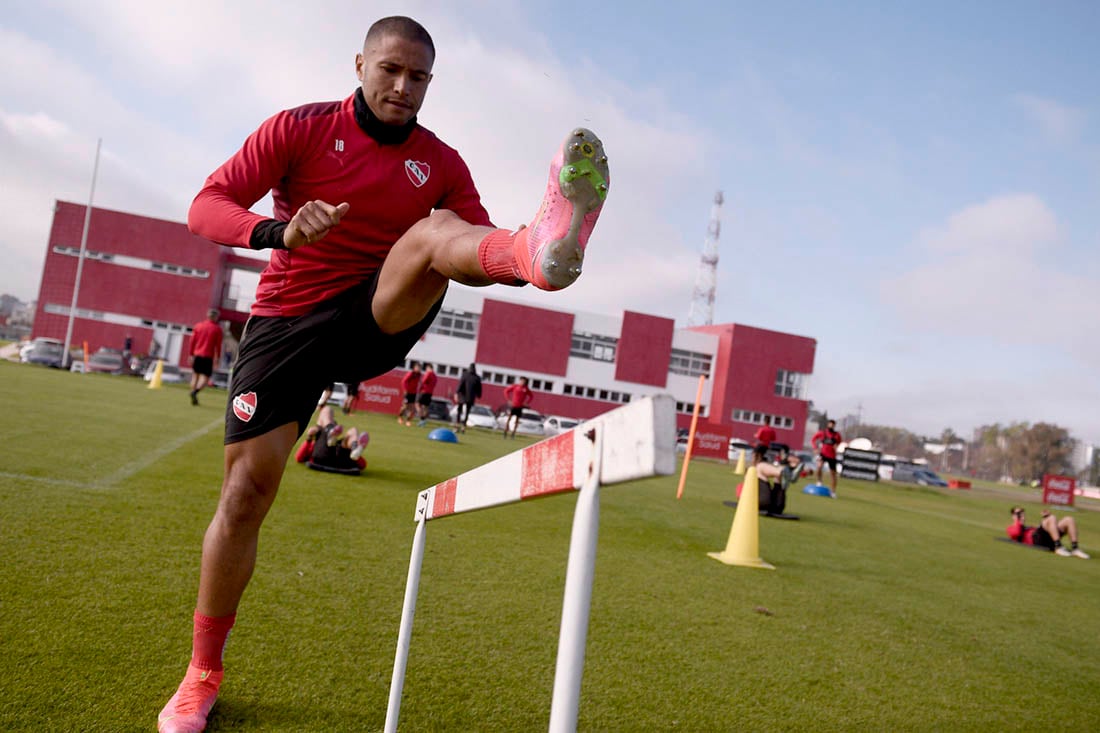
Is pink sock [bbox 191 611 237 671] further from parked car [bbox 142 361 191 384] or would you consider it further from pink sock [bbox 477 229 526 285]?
parked car [bbox 142 361 191 384]

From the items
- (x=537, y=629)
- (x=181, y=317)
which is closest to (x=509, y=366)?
(x=181, y=317)

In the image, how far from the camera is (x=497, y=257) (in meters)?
1.59

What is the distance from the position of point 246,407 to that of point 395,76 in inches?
42.8

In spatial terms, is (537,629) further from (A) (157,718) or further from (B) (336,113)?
(B) (336,113)

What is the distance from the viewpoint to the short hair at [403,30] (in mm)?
2070

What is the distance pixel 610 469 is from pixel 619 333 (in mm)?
44368

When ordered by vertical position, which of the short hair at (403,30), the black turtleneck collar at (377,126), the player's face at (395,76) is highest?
the short hair at (403,30)

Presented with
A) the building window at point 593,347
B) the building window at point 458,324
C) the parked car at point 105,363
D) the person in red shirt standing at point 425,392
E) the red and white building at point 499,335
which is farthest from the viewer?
the building window at point 593,347

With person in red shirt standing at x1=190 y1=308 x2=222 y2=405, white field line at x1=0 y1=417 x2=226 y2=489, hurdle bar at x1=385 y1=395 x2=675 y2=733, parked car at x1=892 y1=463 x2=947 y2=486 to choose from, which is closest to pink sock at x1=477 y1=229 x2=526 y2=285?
hurdle bar at x1=385 y1=395 x2=675 y2=733

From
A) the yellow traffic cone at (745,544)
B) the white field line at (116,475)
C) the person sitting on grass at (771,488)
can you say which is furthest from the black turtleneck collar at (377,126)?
the person sitting on grass at (771,488)

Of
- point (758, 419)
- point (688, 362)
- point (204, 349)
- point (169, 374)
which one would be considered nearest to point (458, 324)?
point (688, 362)

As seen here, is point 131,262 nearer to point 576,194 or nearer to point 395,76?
point 395,76

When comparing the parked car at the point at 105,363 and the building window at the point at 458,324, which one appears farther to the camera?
the building window at the point at 458,324

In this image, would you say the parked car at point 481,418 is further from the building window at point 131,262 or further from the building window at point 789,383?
the building window at point 789,383
